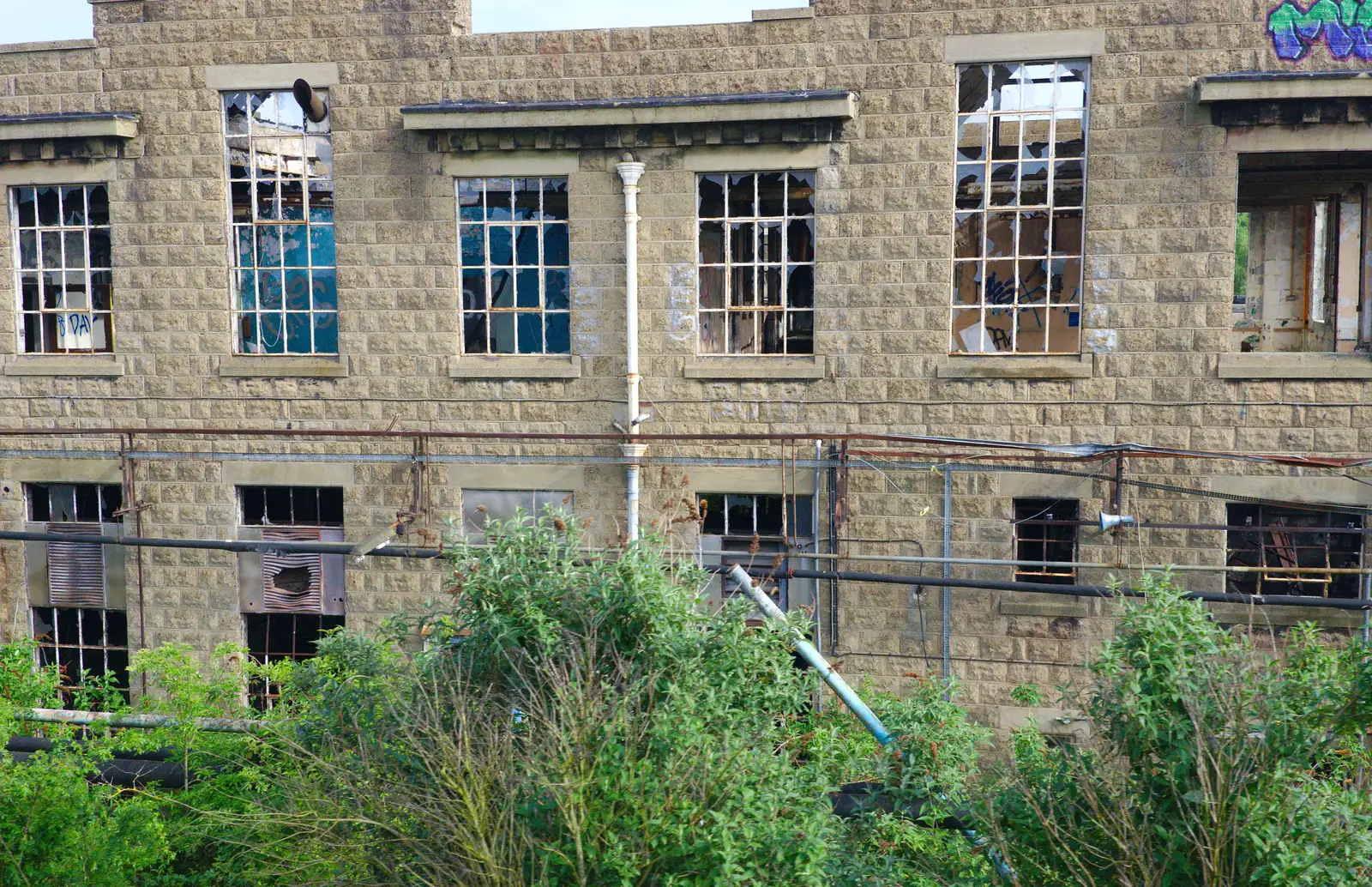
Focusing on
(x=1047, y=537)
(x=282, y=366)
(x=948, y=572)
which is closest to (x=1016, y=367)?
(x=1047, y=537)

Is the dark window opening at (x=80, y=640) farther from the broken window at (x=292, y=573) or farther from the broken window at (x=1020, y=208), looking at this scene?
the broken window at (x=1020, y=208)

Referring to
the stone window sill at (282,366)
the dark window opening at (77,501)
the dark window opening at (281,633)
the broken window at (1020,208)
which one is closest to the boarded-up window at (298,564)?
the dark window opening at (281,633)

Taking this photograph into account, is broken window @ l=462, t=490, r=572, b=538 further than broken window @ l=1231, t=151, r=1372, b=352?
Yes

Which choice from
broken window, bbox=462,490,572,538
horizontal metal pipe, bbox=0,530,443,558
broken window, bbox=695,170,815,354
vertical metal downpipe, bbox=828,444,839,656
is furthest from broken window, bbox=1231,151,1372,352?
horizontal metal pipe, bbox=0,530,443,558

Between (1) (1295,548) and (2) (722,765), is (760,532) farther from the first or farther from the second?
(2) (722,765)

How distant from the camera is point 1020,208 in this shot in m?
12.3

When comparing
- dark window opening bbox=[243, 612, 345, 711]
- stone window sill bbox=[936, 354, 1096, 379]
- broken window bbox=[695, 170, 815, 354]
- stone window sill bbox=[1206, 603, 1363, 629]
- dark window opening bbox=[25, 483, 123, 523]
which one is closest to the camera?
stone window sill bbox=[1206, 603, 1363, 629]

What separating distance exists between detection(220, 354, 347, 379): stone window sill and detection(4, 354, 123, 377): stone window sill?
1.34 m

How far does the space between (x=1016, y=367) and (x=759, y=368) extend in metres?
2.60

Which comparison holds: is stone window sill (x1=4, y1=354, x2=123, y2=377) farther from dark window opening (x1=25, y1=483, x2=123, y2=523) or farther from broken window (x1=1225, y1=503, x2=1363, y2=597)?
broken window (x1=1225, y1=503, x2=1363, y2=597)

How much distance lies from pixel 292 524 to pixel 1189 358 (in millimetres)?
9734

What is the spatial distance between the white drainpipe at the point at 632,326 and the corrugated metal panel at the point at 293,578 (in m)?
3.74

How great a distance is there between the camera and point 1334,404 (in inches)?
464

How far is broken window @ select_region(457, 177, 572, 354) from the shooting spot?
1320 cm
